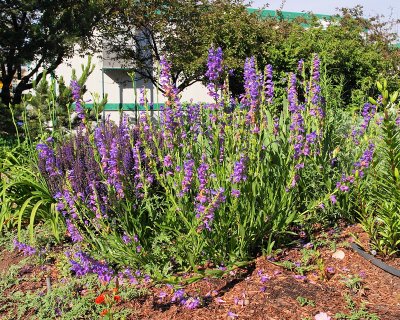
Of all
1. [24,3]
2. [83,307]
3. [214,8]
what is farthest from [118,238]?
[214,8]

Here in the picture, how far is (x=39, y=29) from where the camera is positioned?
10.9 meters

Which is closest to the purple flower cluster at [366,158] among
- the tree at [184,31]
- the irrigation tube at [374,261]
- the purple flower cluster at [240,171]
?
the irrigation tube at [374,261]

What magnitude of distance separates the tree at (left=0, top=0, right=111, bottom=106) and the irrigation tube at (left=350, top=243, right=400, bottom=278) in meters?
9.41

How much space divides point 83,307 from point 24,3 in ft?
31.2

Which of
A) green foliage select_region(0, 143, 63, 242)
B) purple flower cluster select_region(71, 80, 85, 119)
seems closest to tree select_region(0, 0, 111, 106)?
green foliage select_region(0, 143, 63, 242)

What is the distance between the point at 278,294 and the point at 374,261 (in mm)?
719

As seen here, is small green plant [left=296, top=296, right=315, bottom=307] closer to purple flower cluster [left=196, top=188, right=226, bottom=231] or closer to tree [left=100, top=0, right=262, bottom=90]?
purple flower cluster [left=196, top=188, right=226, bottom=231]

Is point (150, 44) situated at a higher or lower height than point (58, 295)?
higher

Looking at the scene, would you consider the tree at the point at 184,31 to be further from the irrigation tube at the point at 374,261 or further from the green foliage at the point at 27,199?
the irrigation tube at the point at 374,261

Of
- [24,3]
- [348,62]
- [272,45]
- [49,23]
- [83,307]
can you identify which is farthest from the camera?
[272,45]

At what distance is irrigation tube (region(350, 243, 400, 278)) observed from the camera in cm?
287

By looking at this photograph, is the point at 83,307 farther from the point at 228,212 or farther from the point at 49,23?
the point at 49,23

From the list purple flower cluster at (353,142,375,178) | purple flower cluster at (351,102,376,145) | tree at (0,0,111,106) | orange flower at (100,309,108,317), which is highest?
tree at (0,0,111,106)

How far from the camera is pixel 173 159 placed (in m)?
3.14
